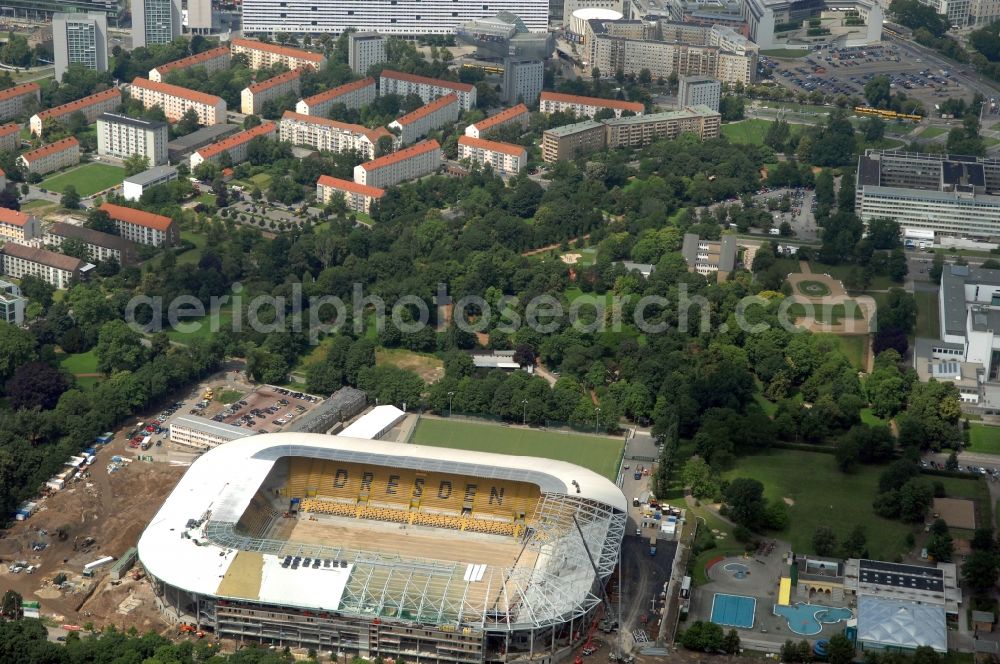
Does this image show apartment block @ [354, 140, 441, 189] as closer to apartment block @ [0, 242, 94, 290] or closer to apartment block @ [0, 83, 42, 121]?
apartment block @ [0, 242, 94, 290]

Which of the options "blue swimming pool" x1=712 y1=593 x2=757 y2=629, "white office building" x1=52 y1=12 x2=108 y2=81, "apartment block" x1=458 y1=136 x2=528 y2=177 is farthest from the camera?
"white office building" x1=52 y1=12 x2=108 y2=81

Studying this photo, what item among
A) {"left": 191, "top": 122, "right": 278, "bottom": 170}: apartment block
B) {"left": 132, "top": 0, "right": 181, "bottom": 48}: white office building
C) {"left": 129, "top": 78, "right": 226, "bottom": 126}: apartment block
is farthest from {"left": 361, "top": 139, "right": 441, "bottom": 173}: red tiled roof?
{"left": 132, "top": 0, "right": 181, "bottom": 48}: white office building

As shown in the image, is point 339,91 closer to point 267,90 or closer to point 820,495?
point 267,90

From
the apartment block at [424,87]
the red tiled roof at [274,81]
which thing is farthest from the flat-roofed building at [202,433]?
the apartment block at [424,87]

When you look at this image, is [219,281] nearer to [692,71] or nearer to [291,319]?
[291,319]

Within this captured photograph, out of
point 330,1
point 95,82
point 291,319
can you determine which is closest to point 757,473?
point 291,319

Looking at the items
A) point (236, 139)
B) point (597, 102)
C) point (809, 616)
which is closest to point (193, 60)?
point (236, 139)

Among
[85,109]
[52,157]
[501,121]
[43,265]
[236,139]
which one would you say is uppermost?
[501,121]
